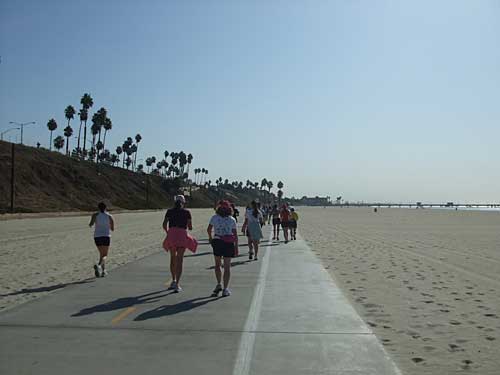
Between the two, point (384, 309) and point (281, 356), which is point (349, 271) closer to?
point (384, 309)

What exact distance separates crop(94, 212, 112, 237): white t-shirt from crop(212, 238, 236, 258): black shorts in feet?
11.5

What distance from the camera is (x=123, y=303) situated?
324 inches

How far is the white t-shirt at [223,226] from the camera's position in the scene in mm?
9047

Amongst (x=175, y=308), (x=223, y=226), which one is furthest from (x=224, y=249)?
(x=175, y=308)

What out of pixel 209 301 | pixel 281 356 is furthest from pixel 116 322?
pixel 281 356

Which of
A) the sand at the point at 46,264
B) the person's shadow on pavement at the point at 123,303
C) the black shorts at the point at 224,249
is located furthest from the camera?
the sand at the point at 46,264

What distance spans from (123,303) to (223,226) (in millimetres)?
2114

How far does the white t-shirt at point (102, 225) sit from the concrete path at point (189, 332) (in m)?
1.33

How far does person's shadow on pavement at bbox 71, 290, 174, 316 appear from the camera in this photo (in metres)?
7.66

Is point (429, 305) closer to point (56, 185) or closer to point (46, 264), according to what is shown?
point (46, 264)

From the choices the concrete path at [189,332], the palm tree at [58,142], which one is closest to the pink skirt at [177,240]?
the concrete path at [189,332]

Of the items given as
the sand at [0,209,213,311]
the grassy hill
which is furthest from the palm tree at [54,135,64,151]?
the sand at [0,209,213,311]

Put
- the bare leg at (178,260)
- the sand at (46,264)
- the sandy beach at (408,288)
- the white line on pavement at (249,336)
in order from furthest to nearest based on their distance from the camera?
the sand at (46,264) < the bare leg at (178,260) < the sandy beach at (408,288) < the white line on pavement at (249,336)

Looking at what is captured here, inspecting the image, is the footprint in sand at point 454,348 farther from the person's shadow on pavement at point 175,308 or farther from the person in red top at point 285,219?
the person in red top at point 285,219
